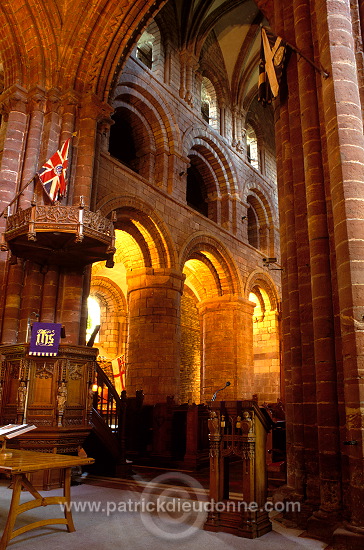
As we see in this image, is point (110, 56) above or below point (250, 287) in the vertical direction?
above

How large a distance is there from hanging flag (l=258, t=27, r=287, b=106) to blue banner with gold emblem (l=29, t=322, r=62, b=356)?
15.3 feet

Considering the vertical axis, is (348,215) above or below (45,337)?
above

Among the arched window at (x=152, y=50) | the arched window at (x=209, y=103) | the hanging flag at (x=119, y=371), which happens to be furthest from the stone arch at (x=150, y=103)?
the hanging flag at (x=119, y=371)

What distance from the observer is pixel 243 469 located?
4.58 meters

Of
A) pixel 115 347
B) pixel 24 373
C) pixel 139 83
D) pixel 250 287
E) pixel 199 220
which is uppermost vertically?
pixel 139 83

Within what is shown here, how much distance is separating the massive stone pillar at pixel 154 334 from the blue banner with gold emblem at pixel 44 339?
5.43m

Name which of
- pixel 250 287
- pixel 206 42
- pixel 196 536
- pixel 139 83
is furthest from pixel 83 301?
pixel 206 42

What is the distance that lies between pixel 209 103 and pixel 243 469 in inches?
602

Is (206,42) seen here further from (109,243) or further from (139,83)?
(109,243)

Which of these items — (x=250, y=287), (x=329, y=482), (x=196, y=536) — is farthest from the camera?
(x=250, y=287)

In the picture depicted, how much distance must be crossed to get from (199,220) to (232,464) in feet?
24.4

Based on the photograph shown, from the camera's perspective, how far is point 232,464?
958cm

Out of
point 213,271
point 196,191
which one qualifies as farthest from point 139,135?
point 213,271

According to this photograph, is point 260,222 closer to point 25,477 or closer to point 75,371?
point 75,371
